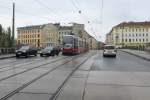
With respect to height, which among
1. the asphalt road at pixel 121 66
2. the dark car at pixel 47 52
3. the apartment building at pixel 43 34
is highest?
the apartment building at pixel 43 34

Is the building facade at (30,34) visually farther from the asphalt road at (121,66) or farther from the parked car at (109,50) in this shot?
the asphalt road at (121,66)

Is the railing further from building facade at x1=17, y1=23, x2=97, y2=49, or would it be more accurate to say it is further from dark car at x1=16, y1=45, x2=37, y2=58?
building facade at x1=17, y1=23, x2=97, y2=49

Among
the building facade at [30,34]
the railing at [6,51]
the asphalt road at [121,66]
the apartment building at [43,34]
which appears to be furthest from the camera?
the building facade at [30,34]

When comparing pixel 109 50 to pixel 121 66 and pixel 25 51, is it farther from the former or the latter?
pixel 121 66

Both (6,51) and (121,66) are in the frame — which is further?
(6,51)

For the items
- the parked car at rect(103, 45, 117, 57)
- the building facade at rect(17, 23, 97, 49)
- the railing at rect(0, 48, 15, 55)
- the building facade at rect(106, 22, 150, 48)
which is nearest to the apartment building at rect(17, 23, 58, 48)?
the building facade at rect(17, 23, 97, 49)

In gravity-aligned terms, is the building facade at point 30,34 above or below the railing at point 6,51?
above

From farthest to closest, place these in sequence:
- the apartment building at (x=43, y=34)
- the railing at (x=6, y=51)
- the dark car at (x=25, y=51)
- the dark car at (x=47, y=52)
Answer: the apartment building at (x=43, y=34), the dark car at (x=47, y=52), the railing at (x=6, y=51), the dark car at (x=25, y=51)

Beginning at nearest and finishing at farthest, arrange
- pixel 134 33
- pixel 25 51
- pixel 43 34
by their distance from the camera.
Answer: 1. pixel 25 51
2. pixel 43 34
3. pixel 134 33

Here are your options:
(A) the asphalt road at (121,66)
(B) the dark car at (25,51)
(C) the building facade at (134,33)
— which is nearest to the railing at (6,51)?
(B) the dark car at (25,51)

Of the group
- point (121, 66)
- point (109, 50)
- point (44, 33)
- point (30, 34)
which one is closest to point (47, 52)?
point (109, 50)

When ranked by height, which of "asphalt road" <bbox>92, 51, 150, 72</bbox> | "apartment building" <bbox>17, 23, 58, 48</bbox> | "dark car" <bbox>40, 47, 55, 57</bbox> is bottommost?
"asphalt road" <bbox>92, 51, 150, 72</bbox>

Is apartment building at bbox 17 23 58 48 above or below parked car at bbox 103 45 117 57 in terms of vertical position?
above

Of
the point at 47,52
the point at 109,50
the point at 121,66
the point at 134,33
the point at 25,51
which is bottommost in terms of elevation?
the point at 121,66
